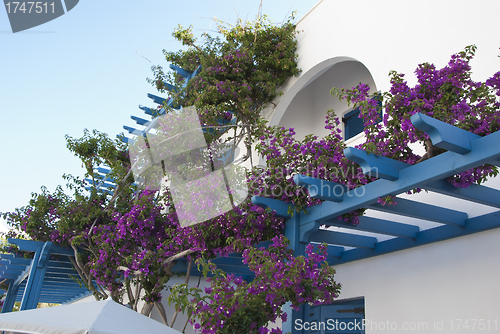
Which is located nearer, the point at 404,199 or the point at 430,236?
the point at 404,199

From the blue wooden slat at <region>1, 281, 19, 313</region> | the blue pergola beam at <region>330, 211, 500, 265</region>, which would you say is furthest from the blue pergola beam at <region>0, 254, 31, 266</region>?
the blue pergola beam at <region>330, 211, 500, 265</region>

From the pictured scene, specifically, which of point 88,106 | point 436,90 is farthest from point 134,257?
point 88,106

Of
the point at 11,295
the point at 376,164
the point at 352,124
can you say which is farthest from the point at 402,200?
the point at 11,295

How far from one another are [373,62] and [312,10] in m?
2.04

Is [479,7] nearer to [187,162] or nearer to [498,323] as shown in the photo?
[498,323]

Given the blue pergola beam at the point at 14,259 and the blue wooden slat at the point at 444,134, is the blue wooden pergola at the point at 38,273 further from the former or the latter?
the blue wooden slat at the point at 444,134

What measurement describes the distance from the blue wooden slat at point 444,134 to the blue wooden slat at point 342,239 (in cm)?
196

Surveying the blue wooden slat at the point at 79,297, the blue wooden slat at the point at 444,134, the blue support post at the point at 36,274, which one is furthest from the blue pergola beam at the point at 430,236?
the blue wooden slat at the point at 79,297

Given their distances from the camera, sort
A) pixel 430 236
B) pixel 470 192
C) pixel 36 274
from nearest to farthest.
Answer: pixel 470 192 → pixel 430 236 → pixel 36 274

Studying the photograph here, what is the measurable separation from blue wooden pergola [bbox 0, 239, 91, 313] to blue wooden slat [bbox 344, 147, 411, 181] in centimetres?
551

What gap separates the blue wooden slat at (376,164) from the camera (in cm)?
320

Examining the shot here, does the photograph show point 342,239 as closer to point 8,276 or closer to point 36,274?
point 36,274

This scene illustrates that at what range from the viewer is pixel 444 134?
2.80 meters

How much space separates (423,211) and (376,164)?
3.88 ft
